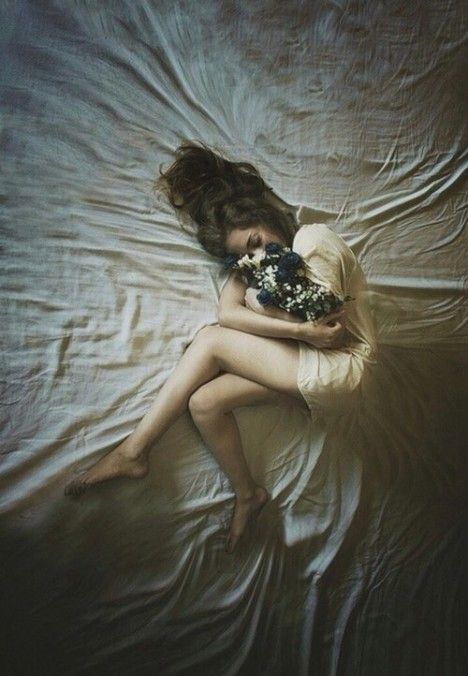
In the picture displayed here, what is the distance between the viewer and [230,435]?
3.69ft

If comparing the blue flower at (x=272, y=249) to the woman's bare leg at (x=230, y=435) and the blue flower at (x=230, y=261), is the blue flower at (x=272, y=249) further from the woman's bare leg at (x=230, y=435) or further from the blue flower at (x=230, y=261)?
the woman's bare leg at (x=230, y=435)

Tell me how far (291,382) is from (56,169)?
26.4 inches

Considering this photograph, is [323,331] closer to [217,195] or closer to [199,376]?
[199,376]

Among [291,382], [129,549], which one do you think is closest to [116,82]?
[291,382]

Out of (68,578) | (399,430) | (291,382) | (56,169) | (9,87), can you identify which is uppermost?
(9,87)

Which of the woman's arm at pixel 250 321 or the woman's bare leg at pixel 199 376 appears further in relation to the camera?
the woman's arm at pixel 250 321

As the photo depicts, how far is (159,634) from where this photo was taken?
41.6 inches

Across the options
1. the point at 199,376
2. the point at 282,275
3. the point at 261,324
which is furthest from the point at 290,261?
the point at 199,376

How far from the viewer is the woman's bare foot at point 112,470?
103 cm

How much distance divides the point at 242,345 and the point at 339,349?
0.22 meters

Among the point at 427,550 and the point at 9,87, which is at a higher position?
the point at 9,87

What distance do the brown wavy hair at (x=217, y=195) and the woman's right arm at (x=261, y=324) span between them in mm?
93

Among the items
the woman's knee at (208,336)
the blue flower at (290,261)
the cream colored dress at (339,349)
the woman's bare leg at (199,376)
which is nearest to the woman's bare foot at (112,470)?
the woman's bare leg at (199,376)

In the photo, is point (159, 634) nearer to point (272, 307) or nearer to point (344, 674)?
point (344, 674)
